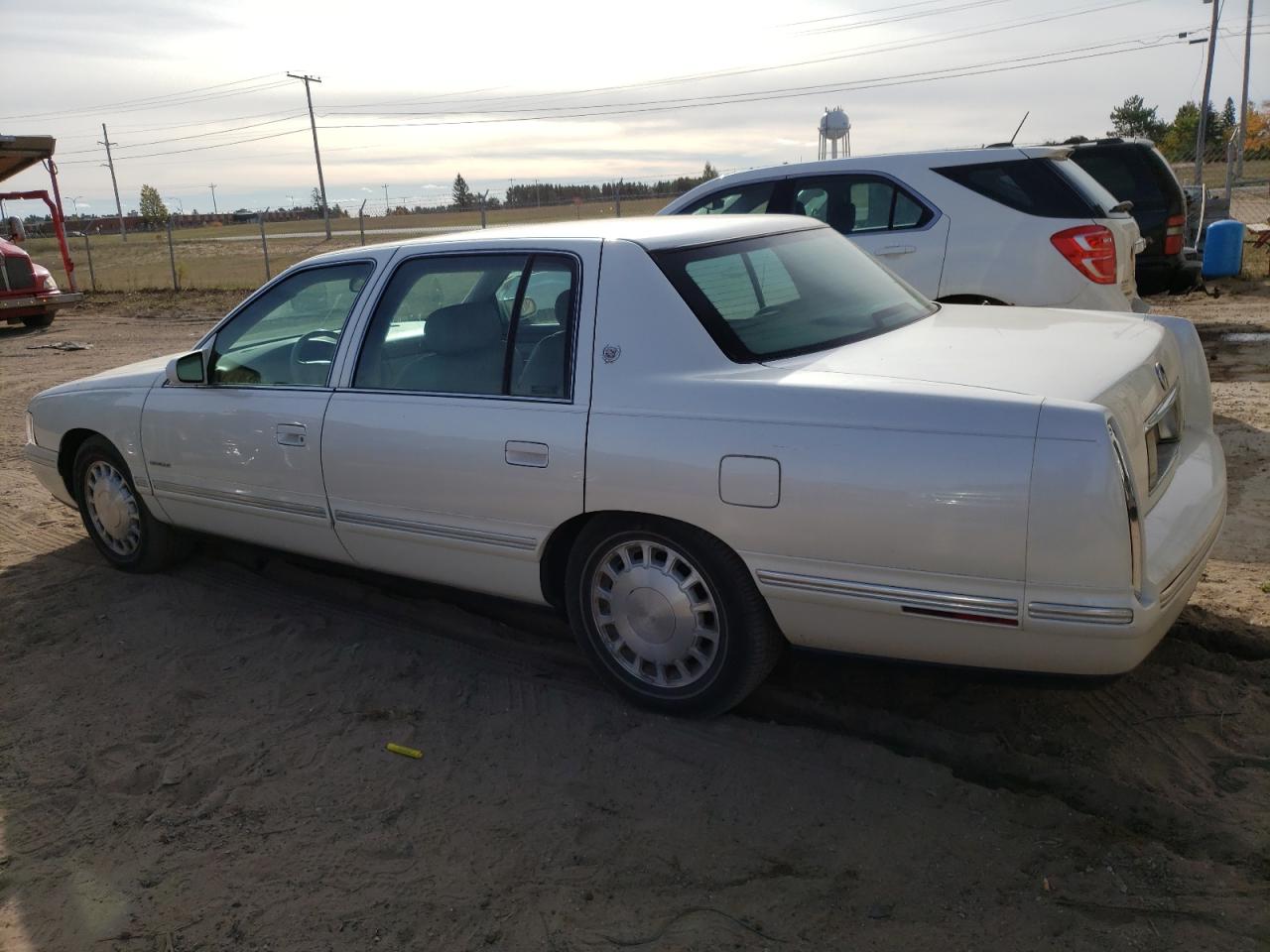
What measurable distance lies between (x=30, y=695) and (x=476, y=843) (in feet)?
7.46

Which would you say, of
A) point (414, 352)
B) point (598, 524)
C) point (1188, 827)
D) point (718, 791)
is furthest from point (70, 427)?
point (1188, 827)

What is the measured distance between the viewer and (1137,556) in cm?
282

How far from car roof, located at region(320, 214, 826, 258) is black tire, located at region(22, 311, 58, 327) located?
53.7 ft

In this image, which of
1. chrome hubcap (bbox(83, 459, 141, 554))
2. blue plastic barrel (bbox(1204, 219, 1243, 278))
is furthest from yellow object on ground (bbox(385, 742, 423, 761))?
blue plastic barrel (bbox(1204, 219, 1243, 278))

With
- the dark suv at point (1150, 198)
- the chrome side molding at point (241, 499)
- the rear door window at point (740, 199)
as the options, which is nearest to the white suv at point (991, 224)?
the rear door window at point (740, 199)

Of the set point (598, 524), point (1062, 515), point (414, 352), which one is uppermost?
point (414, 352)

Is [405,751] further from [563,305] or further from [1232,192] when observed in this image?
[1232,192]

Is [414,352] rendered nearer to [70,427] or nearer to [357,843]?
[357,843]

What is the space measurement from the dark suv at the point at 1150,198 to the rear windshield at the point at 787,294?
661cm

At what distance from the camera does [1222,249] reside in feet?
45.5

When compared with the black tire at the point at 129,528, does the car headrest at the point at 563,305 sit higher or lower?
higher

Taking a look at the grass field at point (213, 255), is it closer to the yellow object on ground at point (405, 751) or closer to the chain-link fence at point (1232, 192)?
the chain-link fence at point (1232, 192)

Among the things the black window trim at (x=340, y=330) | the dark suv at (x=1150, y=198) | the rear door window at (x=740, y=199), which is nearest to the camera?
the black window trim at (x=340, y=330)

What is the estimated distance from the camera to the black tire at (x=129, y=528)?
537 centimetres
